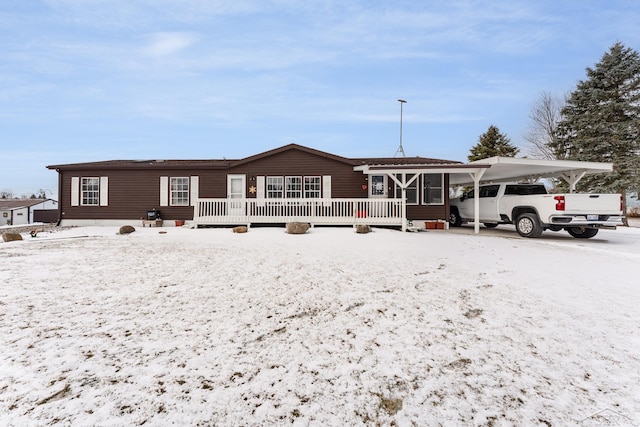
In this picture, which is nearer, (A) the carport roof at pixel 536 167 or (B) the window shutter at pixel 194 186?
(A) the carport roof at pixel 536 167

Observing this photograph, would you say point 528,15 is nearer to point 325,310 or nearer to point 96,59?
point 325,310

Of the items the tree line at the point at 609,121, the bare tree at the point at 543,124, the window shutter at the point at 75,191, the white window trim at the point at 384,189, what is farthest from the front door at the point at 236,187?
the bare tree at the point at 543,124

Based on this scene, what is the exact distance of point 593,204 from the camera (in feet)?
29.2

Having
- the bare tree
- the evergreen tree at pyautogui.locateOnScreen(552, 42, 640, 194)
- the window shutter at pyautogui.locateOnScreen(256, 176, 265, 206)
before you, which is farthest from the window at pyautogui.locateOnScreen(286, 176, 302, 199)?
the bare tree

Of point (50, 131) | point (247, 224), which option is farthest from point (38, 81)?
point (247, 224)

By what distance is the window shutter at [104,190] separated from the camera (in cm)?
1450

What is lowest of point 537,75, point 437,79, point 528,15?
point 528,15

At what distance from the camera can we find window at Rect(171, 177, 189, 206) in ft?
47.5

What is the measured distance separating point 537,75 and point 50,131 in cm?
Answer: 5238

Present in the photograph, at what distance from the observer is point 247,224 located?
41.2ft

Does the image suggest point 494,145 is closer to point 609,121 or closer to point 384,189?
point 609,121

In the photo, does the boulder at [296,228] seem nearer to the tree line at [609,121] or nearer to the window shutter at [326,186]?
the window shutter at [326,186]

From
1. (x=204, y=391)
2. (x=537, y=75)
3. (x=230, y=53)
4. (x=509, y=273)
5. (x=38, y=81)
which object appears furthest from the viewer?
(x=537, y=75)

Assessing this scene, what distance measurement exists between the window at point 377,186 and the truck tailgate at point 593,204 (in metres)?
6.84
